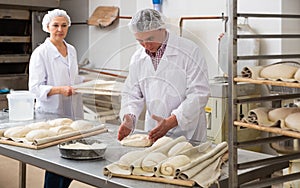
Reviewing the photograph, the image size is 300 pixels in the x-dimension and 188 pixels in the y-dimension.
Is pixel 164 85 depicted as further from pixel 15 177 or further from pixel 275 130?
pixel 15 177

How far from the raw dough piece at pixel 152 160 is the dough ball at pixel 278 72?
1.63 ft

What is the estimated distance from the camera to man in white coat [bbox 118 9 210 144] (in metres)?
1.97

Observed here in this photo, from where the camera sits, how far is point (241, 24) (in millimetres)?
3840

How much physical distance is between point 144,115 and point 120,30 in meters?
0.42

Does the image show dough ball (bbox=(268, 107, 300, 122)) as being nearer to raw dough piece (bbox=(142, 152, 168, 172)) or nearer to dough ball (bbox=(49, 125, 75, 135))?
raw dough piece (bbox=(142, 152, 168, 172))

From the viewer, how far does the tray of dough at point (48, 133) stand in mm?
2082

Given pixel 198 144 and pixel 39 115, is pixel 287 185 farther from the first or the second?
pixel 39 115

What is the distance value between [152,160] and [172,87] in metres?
0.49

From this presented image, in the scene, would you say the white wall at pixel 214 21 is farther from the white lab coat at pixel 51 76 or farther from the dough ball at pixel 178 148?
the dough ball at pixel 178 148

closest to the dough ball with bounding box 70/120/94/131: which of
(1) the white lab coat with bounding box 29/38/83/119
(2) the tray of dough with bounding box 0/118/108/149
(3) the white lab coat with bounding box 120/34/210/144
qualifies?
(2) the tray of dough with bounding box 0/118/108/149

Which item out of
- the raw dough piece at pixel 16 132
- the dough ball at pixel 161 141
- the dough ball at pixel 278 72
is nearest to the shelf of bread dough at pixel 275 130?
the dough ball at pixel 278 72

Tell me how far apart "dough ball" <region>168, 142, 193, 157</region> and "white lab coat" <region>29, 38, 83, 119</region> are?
137 cm

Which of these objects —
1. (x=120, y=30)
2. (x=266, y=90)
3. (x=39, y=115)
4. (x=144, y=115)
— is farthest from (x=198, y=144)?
(x=266, y=90)

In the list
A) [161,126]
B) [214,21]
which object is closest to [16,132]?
[161,126]
